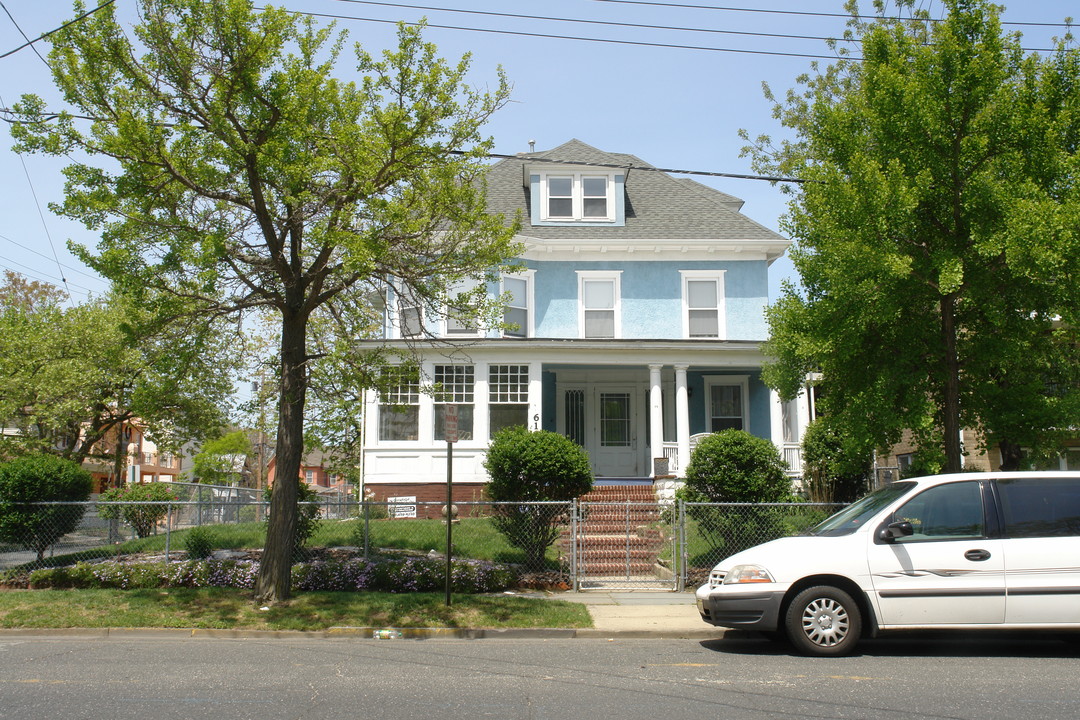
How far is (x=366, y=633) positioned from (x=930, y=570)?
6.20m

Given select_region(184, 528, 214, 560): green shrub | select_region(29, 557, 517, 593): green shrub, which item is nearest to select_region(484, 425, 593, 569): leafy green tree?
select_region(29, 557, 517, 593): green shrub

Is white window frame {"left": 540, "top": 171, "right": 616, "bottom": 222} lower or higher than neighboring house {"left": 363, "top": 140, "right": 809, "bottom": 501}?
higher


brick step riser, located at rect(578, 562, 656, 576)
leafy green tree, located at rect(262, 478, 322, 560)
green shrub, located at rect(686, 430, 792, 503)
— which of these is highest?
green shrub, located at rect(686, 430, 792, 503)

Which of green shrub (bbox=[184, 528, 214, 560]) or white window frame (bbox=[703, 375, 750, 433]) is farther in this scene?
white window frame (bbox=[703, 375, 750, 433])

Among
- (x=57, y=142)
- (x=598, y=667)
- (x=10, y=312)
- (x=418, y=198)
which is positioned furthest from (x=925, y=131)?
(x=10, y=312)

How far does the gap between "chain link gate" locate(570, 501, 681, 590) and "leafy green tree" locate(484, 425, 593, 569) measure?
50cm

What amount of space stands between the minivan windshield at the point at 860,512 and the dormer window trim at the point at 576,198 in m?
14.0

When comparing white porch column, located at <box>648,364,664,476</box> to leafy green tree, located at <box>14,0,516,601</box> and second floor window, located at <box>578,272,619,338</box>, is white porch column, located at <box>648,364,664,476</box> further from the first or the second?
leafy green tree, located at <box>14,0,516,601</box>

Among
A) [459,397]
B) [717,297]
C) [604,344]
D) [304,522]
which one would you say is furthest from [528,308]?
[304,522]

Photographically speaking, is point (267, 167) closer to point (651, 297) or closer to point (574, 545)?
point (574, 545)

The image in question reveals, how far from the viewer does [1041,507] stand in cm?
848

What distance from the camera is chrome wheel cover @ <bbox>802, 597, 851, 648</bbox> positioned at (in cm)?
845

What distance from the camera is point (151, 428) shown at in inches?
902

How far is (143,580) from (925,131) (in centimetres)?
1222
